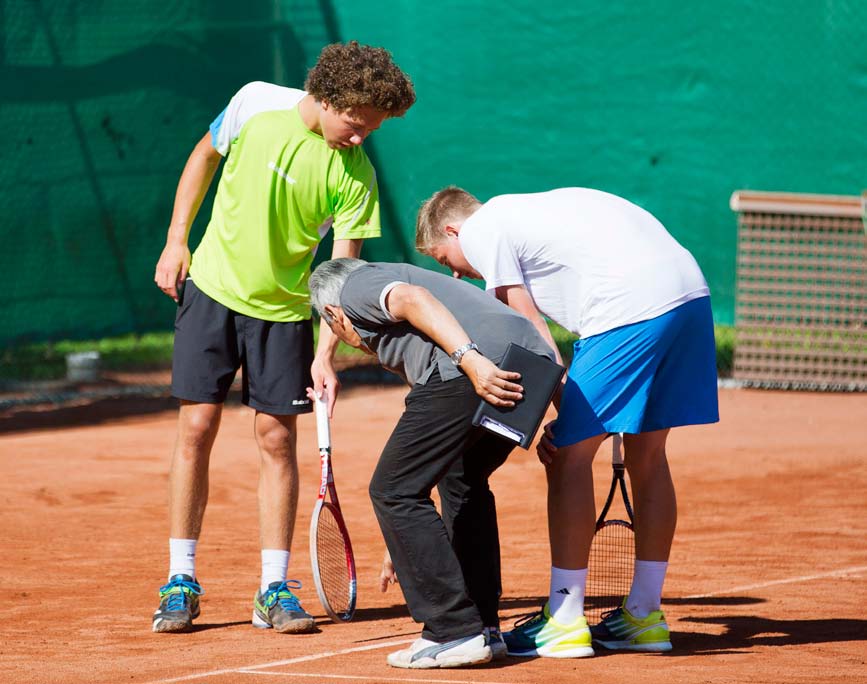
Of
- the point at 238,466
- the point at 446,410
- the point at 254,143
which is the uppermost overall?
the point at 254,143

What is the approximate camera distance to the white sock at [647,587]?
4.18 metres

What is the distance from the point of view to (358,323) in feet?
12.9

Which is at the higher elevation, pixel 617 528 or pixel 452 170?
pixel 452 170

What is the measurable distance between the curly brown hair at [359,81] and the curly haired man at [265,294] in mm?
34

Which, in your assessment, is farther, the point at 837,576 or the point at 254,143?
the point at 837,576

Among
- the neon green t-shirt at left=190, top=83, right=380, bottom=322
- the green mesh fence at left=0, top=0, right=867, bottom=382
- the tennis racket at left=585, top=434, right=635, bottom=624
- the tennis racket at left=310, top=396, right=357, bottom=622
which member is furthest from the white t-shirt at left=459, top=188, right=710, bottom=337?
the green mesh fence at left=0, top=0, right=867, bottom=382

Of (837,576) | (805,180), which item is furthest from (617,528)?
(805,180)

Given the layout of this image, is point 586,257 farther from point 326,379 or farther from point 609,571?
point 609,571

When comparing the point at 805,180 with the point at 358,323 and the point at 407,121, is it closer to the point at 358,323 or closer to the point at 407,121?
the point at 407,121

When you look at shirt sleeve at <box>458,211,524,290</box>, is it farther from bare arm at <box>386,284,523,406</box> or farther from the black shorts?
the black shorts

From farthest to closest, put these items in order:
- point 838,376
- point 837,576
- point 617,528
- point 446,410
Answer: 1. point 838,376
2. point 617,528
3. point 837,576
4. point 446,410

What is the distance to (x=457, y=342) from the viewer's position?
3730mm

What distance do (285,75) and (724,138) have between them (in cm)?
387

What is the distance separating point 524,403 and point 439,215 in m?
0.72
